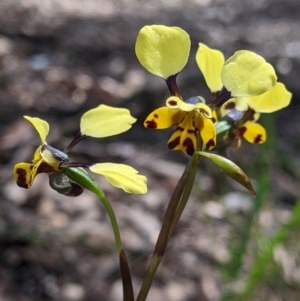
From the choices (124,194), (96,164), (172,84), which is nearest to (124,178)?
(96,164)

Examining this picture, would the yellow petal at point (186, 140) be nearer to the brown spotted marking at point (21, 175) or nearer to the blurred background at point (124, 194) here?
the brown spotted marking at point (21, 175)

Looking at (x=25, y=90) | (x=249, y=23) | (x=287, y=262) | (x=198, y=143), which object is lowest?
(x=249, y=23)

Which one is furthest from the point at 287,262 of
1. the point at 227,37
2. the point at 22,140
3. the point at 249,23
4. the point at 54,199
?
the point at 249,23

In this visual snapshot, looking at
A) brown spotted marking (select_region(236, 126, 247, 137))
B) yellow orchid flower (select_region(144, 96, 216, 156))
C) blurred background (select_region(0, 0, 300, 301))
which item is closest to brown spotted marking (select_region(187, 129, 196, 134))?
yellow orchid flower (select_region(144, 96, 216, 156))

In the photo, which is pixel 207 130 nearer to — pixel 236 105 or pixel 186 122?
pixel 186 122

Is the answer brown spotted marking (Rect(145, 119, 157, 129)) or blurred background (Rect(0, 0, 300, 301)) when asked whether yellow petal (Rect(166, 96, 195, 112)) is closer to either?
brown spotted marking (Rect(145, 119, 157, 129))

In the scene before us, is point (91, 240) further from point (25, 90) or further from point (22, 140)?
point (25, 90)
